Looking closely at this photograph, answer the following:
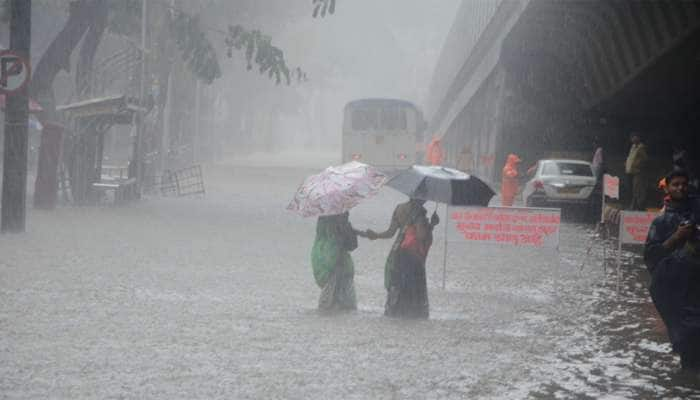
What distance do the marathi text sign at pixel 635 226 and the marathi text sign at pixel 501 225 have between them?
79cm

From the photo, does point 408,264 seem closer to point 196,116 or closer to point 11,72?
point 11,72

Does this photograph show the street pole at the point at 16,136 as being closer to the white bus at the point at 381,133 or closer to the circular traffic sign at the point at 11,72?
the circular traffic sign at the point at 11,72

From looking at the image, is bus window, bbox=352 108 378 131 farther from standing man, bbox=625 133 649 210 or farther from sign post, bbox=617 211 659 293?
sign post, bbox=617 211 659 293

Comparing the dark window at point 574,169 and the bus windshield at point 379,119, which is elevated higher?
the bus windshield at point 379,119

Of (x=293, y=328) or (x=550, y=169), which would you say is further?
(x=550, y=169)

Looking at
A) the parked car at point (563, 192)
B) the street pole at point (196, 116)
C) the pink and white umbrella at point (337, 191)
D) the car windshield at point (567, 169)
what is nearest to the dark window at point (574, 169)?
the car windshield at point (567, 169)

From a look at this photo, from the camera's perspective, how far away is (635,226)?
42.2ft

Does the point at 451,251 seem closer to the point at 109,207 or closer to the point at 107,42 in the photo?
the point at 109,207

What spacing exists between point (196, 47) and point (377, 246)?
10.0m

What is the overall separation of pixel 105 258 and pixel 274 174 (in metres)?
35.4

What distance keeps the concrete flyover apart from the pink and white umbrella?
1411cm

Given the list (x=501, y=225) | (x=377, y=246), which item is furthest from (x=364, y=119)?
(x=501, y=225)

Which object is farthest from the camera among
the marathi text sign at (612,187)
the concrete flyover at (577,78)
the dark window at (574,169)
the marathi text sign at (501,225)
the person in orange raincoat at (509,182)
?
the dark window at (574,169)

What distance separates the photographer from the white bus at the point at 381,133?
1738 inches
